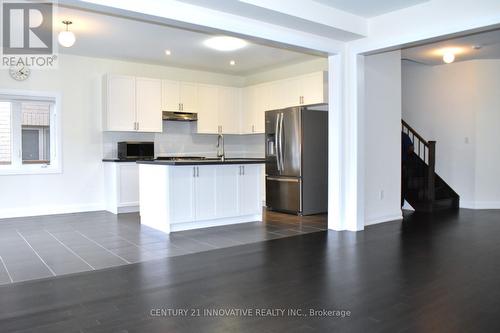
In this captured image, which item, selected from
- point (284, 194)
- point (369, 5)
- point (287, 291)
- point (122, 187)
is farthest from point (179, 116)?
point (287, 291)

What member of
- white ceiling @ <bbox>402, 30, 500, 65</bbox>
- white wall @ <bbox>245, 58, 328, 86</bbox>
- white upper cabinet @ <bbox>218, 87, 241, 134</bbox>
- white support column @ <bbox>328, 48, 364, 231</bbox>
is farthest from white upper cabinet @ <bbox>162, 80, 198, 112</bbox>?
white ceiling @ <bbox>402, 30, 500, 65</bbox>

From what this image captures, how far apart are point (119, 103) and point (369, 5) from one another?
4428mm

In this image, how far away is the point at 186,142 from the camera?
8336 mm

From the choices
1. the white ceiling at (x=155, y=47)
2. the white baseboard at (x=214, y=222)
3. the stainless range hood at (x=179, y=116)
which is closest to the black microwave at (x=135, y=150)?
the stainless range hood at (x=179, y=116)

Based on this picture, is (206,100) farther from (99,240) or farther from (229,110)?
(99,240)

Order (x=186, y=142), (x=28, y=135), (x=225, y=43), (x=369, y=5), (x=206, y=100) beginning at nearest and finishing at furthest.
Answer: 1. (x=369, y=5)
2. (x=225, y=43)
3. (x=28, y=135)
4. (x=206, y=100)
5. (x=186, y=142)

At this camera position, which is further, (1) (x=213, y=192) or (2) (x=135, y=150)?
(2) (x=135, y=150)

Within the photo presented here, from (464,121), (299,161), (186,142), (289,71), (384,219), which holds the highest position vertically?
(289,71)

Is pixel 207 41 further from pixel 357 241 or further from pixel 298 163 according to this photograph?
pixel 357 241

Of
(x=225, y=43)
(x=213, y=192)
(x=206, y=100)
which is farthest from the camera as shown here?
(x=206, y=100)

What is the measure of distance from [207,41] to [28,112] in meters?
3.27

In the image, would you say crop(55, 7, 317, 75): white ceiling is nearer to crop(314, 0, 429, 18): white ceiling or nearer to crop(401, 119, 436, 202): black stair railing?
crop(314, 0, 429, 18): white ceiling

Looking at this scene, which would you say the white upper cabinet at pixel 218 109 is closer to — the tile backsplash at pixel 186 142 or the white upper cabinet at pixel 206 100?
the white upper cabinet at pixel 206 100

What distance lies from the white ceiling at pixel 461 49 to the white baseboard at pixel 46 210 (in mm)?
5960
